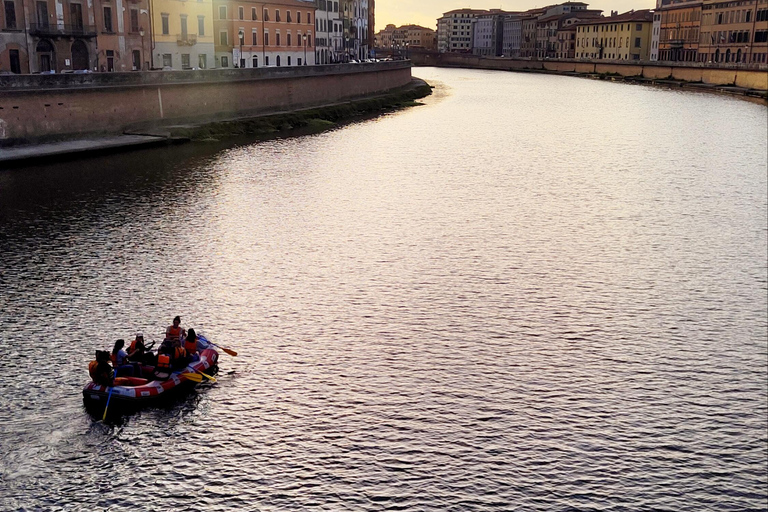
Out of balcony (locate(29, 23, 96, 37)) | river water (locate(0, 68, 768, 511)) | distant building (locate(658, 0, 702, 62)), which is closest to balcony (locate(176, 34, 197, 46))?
balcony (locate(29, 23, 96, 37))

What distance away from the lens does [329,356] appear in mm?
22672

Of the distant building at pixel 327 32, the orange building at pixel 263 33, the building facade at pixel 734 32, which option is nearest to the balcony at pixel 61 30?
the orange building at pixel 263 33

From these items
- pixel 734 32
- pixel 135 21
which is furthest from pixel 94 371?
pixel 734 32

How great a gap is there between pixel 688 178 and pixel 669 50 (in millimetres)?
105168

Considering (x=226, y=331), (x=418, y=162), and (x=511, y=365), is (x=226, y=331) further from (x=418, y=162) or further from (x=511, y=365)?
(x=418, y=162)

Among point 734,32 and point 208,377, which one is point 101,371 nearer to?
point 208,377

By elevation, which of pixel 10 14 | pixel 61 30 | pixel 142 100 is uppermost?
pixel 10 14

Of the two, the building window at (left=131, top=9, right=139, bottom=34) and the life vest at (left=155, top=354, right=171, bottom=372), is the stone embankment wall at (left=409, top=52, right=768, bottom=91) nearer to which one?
the building window at (left=131, top=9, right=139, bottom=34)

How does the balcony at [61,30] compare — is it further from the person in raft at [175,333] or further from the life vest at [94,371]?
the life vest at [94,371]

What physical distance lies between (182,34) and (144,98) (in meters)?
19.8

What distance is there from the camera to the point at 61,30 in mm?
57781

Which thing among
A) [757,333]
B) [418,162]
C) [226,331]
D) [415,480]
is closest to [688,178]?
[418,162]

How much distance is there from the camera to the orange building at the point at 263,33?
82.6 meters

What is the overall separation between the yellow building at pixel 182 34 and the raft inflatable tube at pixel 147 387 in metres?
54.2
